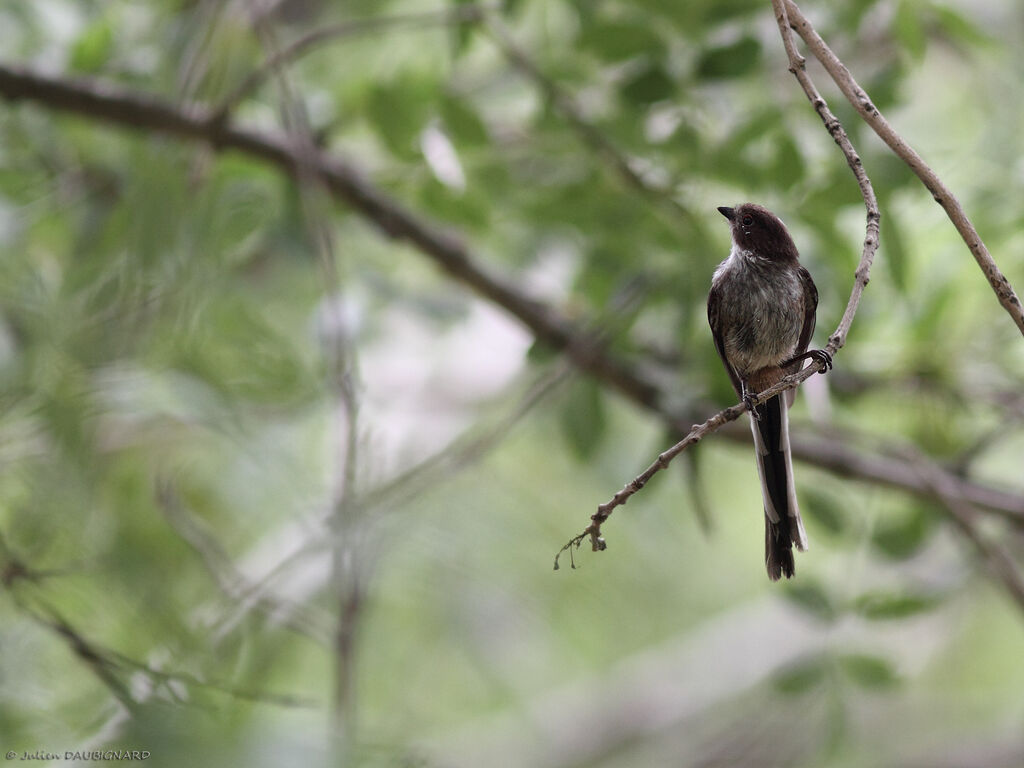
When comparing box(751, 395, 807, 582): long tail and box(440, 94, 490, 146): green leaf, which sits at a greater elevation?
box(440, 94, 490, 146): green leaf

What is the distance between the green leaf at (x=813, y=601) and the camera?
129 inches

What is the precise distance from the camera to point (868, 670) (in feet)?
10.8

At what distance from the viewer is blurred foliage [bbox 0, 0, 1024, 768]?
238 centimetres

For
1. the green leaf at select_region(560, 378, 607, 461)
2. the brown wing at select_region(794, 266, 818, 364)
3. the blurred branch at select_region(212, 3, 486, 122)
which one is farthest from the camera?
the green leaf at select_region(560, 378, 607, 461)

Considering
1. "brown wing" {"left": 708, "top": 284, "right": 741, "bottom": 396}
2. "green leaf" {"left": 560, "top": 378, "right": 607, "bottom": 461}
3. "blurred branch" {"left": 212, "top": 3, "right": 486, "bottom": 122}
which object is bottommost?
"brown wing" {"left": 708, "top": 284, "right": 741, "bottom": 396}

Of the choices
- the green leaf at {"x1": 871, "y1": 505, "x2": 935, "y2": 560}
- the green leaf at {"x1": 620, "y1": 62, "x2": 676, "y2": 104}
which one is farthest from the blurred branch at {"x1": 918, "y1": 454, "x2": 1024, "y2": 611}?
the green leaf at {"x1": 620, "y1": 62, "x2": 676, "y2": 104}

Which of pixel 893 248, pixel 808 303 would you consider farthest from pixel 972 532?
pixel 808 303

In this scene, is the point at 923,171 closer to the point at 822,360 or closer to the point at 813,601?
the point at 822,360

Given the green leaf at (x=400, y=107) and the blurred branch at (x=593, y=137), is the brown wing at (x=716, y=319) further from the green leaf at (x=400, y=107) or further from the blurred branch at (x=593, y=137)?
the green leaf at (x=400, y=107)

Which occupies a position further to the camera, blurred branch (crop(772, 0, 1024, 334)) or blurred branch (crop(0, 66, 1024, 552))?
blurred branch (crop(0, 66, 1024, 552))

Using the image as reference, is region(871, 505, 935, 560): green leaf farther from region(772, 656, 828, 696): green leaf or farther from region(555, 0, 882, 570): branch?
region(555, 0, 882, 570): branch

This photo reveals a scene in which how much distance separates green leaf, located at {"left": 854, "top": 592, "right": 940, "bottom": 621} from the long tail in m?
1.08

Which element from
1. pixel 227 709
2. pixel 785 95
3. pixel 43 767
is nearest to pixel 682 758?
pixel 785 95

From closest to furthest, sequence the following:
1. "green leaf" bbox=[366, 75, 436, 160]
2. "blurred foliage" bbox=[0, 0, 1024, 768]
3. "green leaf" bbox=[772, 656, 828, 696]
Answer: "blurred foliage" bbox=[0, 0, 1024, 768] → "green leaf" bbox=[772, 656, 828, 696] → "green leaf" bbox=[366, 75, 436, 160]
